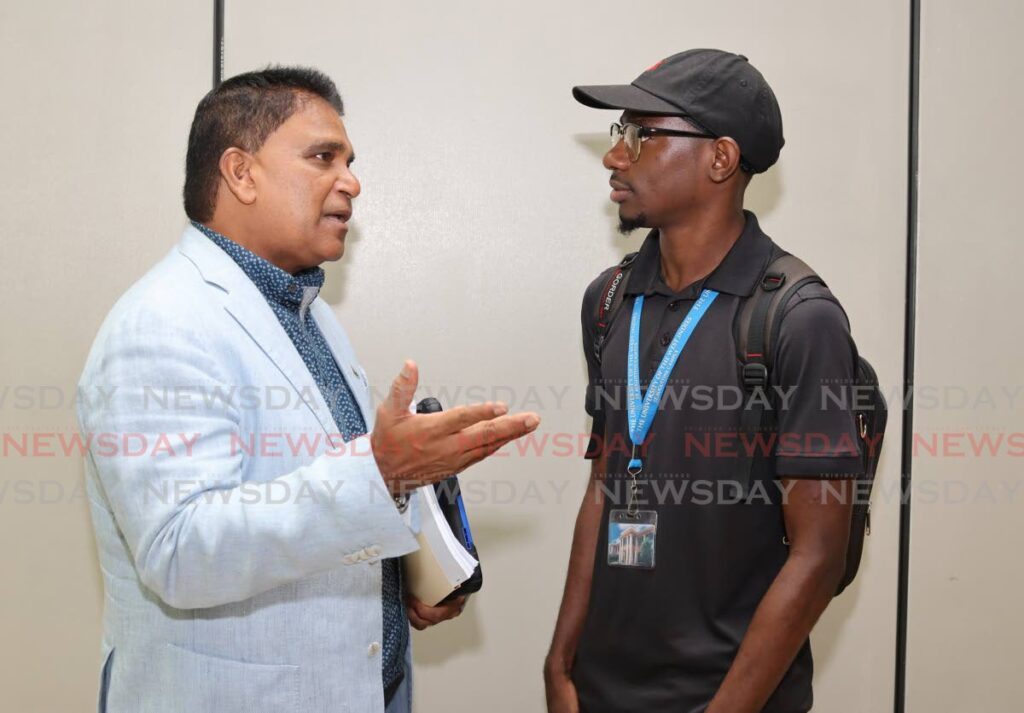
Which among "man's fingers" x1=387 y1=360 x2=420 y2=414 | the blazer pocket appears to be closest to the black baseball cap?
"man's fingers" x1=387 y1=360 x2=420 y2=414

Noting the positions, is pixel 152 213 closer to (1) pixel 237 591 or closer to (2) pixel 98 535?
(2) pixel 98 535

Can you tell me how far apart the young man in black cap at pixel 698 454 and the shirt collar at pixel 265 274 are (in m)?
0.61

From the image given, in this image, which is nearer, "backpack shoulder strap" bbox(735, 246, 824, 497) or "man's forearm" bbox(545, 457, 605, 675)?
"backpack shoulder strap" bbox(735, 246, 824, 497)

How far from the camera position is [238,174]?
4.76ft

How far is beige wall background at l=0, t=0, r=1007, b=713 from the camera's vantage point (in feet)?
7.39

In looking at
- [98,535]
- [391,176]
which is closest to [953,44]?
[391,176]

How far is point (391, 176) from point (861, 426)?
1325 mm

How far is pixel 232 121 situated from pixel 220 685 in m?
0.87

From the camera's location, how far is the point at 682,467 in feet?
5.18

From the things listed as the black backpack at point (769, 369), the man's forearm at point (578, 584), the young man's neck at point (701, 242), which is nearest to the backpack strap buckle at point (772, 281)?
the black backpack at point (769, 369)

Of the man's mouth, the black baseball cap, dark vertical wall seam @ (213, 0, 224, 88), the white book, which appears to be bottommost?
the white book

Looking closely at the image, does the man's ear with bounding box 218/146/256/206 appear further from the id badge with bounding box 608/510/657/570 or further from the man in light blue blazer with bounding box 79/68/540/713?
the id badge with bounding box 608/510/657/570

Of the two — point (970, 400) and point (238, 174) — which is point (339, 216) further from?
point (970, 400)

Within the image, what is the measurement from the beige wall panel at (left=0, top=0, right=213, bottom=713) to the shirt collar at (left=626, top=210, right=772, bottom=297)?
1.24 meters
